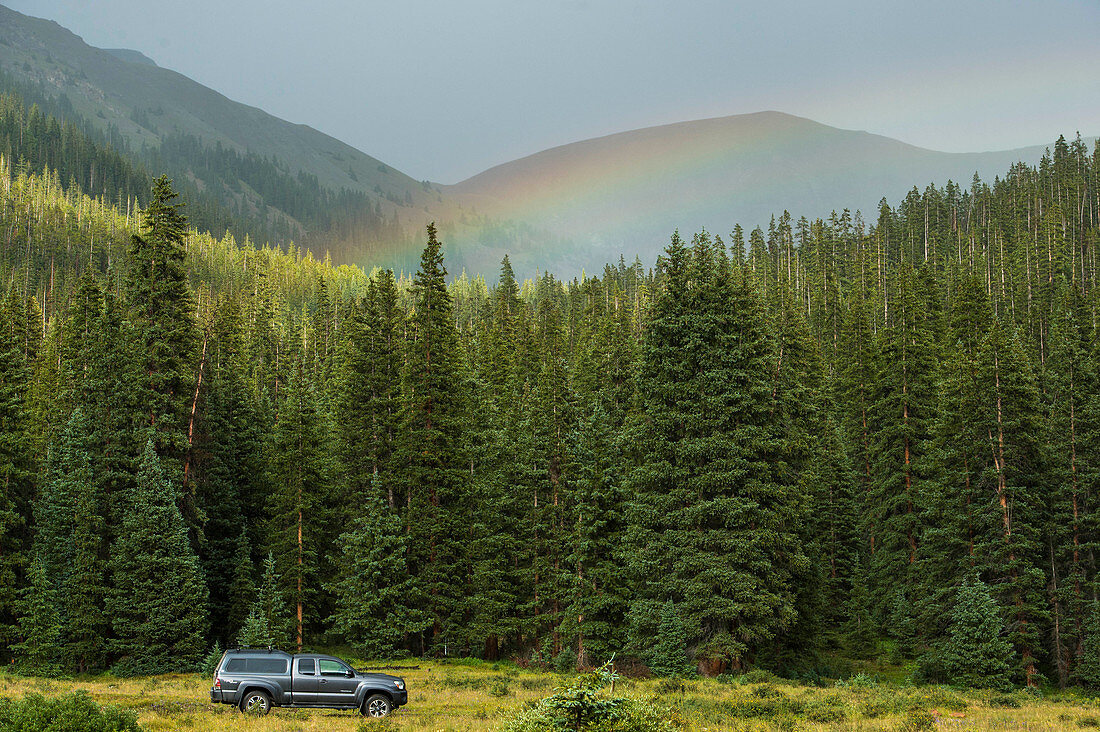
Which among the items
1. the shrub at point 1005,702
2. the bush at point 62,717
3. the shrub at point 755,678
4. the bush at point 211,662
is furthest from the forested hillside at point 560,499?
the bush at point 62,717

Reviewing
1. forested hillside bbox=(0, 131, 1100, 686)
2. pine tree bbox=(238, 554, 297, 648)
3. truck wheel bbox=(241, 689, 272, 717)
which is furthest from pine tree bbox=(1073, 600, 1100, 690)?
pine tree bbox=(238, 554, 297, 648)

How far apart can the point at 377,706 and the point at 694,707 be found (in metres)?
9.50

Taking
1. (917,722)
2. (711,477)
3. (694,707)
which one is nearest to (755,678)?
(711,477)

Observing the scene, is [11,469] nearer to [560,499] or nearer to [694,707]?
[560,499]

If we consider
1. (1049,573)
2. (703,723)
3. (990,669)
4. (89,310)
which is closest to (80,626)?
(89,310)

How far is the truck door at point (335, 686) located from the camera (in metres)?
22.8

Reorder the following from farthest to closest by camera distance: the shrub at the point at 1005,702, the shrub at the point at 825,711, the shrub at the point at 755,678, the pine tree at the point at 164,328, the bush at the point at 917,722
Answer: the pine tree at the point at 164,328, the shrub at the point at 755,678, the shrub at the point at 1005,702, the shrub at the point at 825,711, the bush at the point at 917,722

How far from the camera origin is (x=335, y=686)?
23.0m

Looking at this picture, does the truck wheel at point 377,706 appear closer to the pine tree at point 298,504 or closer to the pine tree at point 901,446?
the pine tree at point 298,504

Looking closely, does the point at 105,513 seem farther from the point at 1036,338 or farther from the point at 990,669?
the point at 1036,338

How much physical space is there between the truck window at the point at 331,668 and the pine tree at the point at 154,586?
22541 mm

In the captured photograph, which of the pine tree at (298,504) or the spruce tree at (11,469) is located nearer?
the spruce tree at (11,469)

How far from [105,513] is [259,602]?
11090 millimetres

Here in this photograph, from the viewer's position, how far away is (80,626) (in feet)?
138
